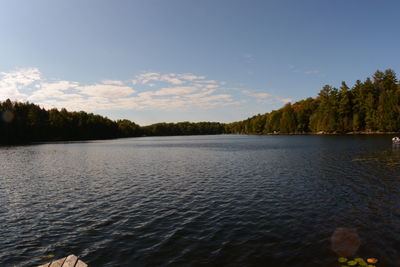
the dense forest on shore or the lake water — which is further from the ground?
the dense forest on shore

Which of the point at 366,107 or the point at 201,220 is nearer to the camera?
the point at 201,220

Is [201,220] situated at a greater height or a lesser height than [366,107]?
lesser

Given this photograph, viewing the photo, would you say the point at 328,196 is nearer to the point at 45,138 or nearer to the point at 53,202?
the point at 53,202

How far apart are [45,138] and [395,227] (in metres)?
230

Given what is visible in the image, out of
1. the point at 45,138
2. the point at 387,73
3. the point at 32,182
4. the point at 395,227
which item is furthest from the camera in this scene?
the point at 45,138

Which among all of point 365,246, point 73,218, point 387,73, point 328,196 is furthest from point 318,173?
point 387,73

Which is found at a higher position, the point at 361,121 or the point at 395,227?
the point at 361,121

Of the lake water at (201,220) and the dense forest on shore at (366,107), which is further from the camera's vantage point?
the dense forest on shore at (366,107)

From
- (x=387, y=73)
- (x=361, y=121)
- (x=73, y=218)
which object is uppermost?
(x=387, y=73)

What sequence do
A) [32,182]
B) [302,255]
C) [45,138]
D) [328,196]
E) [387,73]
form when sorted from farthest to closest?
1. [45,138]
2. [387,73]
3. [32,182]
4. [328,196]
5. [302,255]

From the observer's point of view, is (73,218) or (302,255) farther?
(73,218)

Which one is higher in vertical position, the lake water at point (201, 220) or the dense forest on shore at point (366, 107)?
the dense forest on shore at point (366, 107)

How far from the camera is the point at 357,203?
2094cm

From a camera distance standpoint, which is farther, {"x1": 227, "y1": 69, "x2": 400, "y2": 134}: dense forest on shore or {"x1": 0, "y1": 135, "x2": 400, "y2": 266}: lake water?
{"x1": 227, "y1": 69, "x2": 400, "y2": 134}: dense forest on shore
